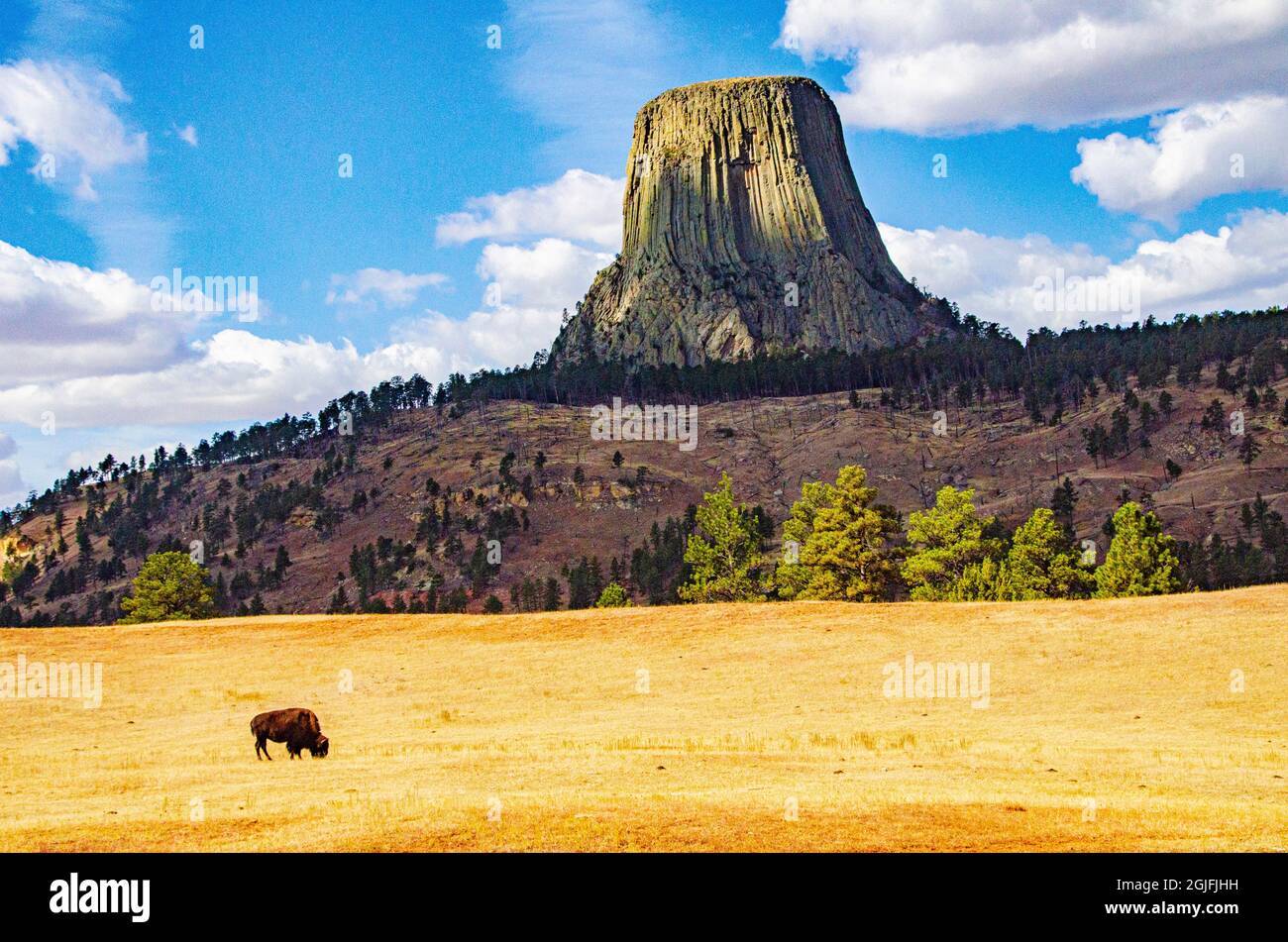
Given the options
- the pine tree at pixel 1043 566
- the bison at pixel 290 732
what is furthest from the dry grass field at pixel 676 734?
the pine tree at pixel 1043 566

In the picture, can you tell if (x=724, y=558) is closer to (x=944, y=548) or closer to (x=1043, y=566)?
(x=944, y=548)

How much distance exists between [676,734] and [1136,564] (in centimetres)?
4926

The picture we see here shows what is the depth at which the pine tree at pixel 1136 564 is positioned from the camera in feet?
233

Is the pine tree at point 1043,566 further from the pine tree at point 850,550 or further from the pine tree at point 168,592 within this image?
the pine tree at point 168,592

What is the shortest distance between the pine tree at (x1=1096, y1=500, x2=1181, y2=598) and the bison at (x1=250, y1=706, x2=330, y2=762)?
2167 inches

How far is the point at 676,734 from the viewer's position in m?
31.6

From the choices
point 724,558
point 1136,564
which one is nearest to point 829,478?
point 724,558

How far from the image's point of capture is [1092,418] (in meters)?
191

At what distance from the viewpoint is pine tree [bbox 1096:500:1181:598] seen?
71.1m

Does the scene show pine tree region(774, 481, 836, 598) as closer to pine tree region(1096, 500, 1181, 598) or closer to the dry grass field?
pine tree region(1096, 500, 1181, 598)

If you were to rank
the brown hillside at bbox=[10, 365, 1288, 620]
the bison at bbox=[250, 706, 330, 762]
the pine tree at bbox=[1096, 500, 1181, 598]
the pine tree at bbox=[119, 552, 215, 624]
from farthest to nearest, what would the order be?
the brown hillside at bbox=[10, 365, 1288, 620], the pine tree at bbox=[119, 552, 215, 624], the pine tree at bbox=[1096, 500, 1181, 598], the bison at bbox=[250, 706, 330, 762]

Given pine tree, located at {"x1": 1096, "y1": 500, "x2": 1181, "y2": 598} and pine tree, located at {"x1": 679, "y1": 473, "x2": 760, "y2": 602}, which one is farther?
pine tree, located at {"x1": 679, "y1": 473, "x2": 760, "y2": 602}

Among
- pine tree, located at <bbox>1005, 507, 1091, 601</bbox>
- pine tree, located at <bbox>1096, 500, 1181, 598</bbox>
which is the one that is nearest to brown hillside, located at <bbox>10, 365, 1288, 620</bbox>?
pine tree, located at <bbox>1005, 507, 1091, 601</bbox>

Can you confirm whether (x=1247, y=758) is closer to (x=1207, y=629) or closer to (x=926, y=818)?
(x=926, y=818)
